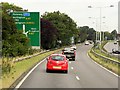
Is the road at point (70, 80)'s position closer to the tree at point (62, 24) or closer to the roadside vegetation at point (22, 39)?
the roadside vegetation at point (22, 39)

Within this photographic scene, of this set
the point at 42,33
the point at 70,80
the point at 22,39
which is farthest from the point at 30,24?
the point at 42,33

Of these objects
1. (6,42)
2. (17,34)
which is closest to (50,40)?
(17,34)

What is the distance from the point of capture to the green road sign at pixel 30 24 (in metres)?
55.3

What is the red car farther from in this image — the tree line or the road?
the tree line

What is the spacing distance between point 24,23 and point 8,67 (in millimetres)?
33726

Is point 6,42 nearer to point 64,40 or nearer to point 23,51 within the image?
point 23,51

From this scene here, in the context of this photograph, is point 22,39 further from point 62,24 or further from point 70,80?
point 62,24

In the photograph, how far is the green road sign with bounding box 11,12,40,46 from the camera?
5533cm

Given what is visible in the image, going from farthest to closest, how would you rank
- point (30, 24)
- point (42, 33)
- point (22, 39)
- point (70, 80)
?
point (42, 33) < point (22, 39) < point (30, 24) < point (70, 80)

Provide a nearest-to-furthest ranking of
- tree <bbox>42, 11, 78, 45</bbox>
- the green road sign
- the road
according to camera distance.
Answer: the road
the green road sign
tree <bbox>42, 11, 78, 45</bbox>

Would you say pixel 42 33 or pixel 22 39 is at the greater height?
pixel 42 33

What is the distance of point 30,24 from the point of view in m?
56.0

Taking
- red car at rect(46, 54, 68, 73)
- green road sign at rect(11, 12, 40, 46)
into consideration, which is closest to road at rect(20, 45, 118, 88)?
red car at rect(46, 54, 68, 73)

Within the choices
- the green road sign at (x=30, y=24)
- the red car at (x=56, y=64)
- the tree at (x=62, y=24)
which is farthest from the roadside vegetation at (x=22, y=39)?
the red car at (x=56, y=64)
